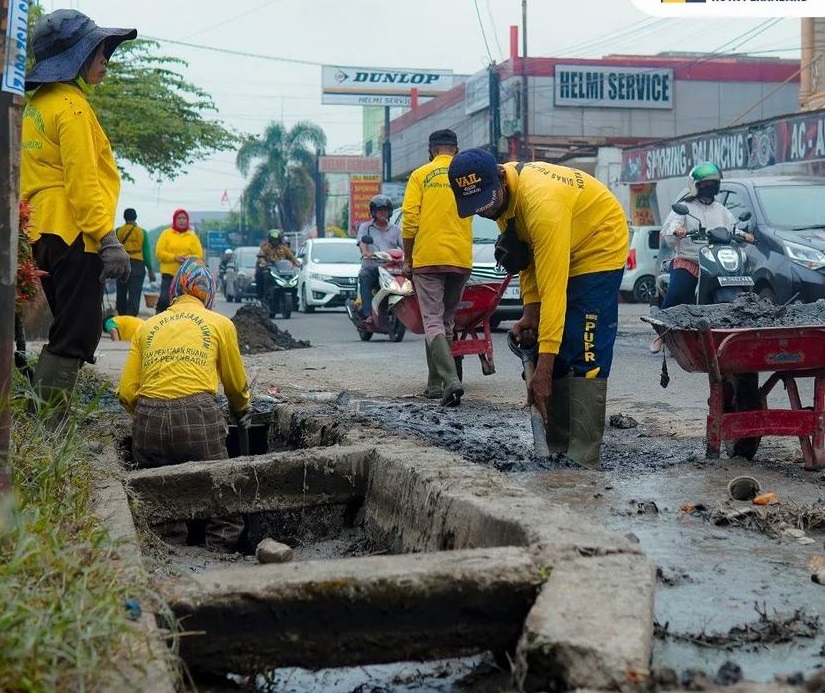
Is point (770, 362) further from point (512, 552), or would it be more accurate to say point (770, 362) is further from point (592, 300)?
point (512, 552)

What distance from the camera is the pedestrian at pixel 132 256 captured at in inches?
685

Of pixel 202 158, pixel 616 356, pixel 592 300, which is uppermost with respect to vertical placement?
pixel 202 158

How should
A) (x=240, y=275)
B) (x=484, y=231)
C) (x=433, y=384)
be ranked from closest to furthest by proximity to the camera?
(x=433, y=384)
(x=484, y=231)
(x=240, y=275)

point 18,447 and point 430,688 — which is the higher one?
point 18,447

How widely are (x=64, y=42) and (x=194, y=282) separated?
1.28m

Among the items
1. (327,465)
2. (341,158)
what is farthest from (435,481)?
(341,158)

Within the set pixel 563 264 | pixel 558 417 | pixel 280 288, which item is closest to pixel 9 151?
pixel 563 264

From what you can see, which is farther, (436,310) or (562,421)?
(436,310)

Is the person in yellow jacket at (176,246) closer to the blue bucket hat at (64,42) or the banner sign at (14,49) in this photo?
the blue bucket hat at (64,42)

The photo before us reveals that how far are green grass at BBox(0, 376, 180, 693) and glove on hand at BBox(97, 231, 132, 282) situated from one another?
1.84 meters

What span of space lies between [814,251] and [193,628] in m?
10.1

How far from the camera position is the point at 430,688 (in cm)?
348

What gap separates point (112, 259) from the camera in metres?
5.87

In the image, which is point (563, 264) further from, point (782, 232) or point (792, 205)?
point (792, 205)
